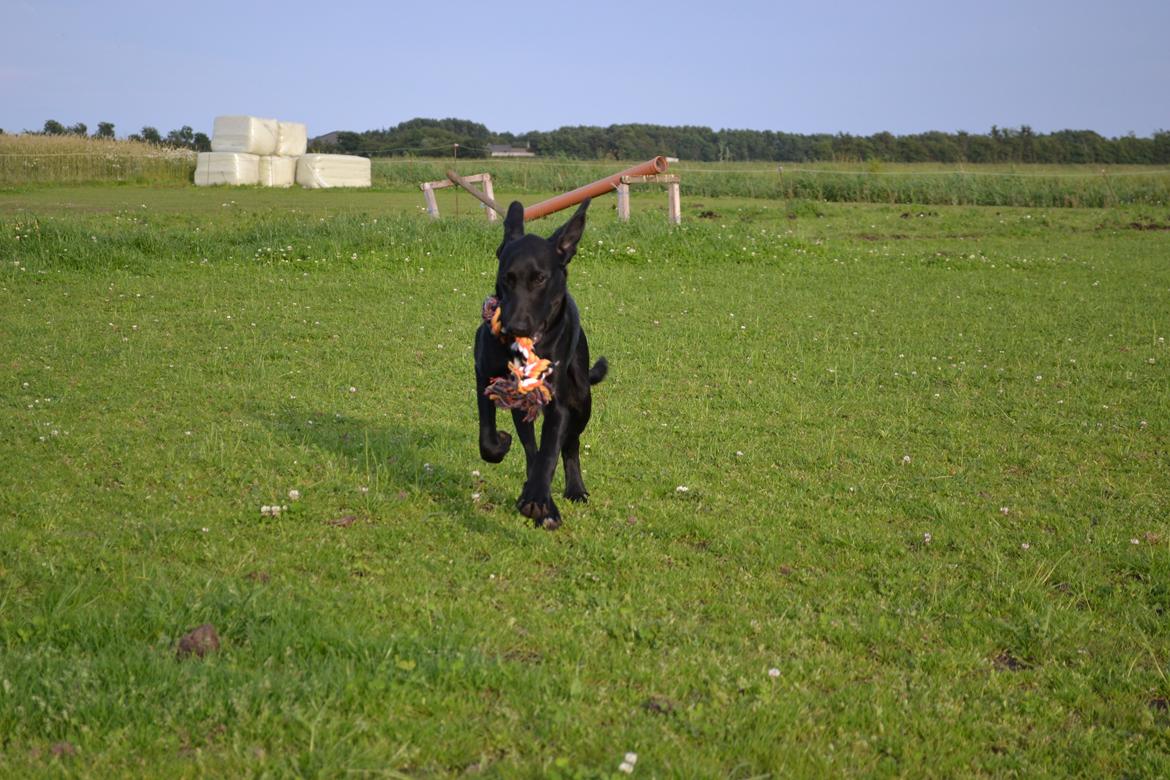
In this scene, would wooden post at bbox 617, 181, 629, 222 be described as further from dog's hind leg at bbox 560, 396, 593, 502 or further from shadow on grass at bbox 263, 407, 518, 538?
dog's hind leg at bbox 560, 396, 593, 502

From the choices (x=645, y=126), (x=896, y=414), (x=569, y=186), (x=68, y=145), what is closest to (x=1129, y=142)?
(x=645, y=126)

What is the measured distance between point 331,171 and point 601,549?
40.9 meters

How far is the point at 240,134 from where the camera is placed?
4331cm

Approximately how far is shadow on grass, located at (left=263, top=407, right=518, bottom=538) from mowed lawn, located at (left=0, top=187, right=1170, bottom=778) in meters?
0.04

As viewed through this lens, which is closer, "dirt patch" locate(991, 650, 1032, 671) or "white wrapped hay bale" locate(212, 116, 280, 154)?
"dirt patch" locate(991, 650, 1032, 671)

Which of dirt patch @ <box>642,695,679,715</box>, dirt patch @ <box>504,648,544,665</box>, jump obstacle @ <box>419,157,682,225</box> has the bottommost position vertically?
dirt patch @ <box>642,695,679,715</box>

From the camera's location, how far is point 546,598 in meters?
5.32

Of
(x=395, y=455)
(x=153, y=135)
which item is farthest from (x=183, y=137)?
(x=395, y=455)

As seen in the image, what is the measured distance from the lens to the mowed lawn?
12.9 ft

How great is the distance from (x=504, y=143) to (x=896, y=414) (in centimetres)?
8003

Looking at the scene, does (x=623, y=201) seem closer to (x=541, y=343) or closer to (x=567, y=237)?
(x=567, y=237)

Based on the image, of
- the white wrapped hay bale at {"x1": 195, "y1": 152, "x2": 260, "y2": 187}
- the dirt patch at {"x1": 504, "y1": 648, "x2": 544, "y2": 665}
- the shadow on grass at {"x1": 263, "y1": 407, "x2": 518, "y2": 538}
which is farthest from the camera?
the white wrapped hay bale at {"x1": 195, "y1": 152, "x2": 260, "y2": 187}

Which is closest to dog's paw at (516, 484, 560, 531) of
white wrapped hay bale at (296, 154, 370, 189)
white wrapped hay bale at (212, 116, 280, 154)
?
white wrapped hay bale at (296, 154, 370, 189)

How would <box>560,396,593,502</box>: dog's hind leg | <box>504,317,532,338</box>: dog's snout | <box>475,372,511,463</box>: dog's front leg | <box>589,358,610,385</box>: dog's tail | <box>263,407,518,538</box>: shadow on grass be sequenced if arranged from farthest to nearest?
<box>589,358,610,385</box>: dog's tail < <box>560,396,593,502</box>: dog's hind leg < <box>263,407,518,538</box>: shadow on grass < <box>475,372,511,463</box>: dog's front leg < <box>504,317,532,338</box>: dog's snout
